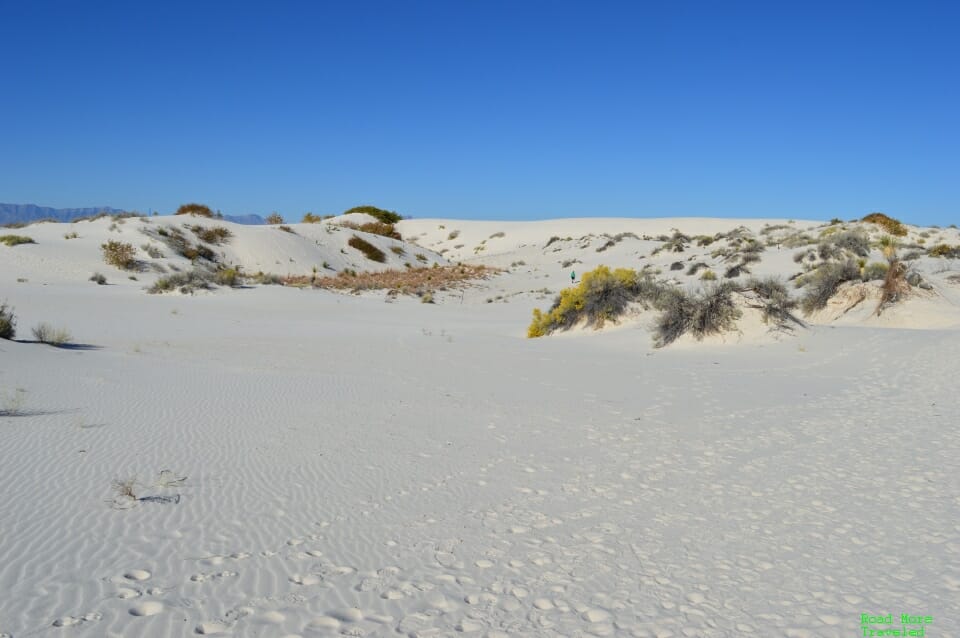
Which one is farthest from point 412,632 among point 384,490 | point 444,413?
point 444,413

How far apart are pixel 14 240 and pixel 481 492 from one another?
2928 centimetres

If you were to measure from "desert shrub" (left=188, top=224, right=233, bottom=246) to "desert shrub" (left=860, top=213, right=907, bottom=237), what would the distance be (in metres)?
33.3

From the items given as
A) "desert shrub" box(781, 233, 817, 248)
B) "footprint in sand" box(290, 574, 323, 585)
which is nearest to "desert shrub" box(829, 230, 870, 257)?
"desert shrub" box(781, 233, 817, 248)

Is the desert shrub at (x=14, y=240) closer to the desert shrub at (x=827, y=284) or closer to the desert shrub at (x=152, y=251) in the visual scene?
the desert shrub at (x=152, y=251)

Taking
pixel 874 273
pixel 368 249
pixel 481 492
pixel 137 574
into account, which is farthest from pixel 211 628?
pixel 368 249

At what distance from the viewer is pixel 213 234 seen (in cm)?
3456

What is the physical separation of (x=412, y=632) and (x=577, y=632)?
2.49 feet

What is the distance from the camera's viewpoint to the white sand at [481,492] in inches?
124

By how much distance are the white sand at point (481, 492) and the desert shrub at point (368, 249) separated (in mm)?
28229

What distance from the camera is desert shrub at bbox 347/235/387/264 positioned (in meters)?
39.6

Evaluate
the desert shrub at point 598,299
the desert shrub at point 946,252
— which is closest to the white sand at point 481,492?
the desert shrub at point 598,299

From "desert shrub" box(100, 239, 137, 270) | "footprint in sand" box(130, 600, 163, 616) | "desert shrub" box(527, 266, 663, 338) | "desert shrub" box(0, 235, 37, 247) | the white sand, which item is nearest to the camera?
"footprint in sand" box(130, 600, 163, 616)

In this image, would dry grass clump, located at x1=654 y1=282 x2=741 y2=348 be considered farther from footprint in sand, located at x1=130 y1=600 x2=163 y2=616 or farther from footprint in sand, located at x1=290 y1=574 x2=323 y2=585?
footprint in sand, located at x1=130 y1=600 x2=163 y2=616

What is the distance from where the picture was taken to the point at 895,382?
8.75 meters
